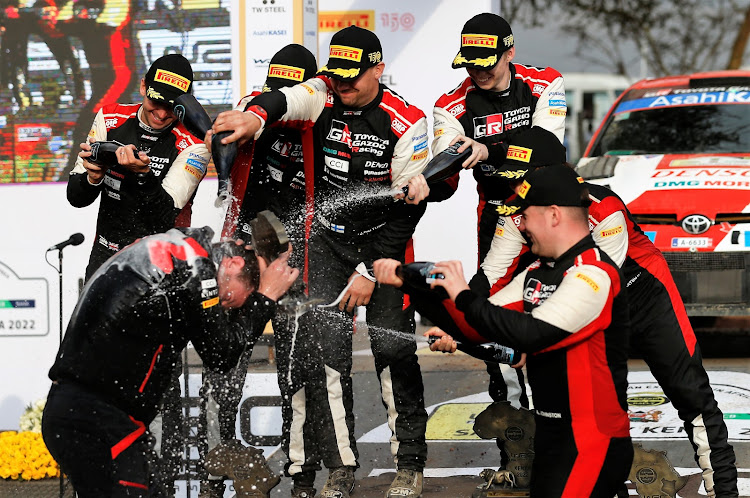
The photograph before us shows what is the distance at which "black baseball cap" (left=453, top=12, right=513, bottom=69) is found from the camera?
568 cm

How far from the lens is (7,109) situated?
890 centimetres

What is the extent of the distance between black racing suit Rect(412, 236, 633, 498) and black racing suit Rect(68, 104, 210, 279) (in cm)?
213

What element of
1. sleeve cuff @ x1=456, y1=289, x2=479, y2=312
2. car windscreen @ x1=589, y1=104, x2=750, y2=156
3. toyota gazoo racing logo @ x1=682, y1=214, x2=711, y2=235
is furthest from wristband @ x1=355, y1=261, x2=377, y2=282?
car windscreen @ x1=589, y1=104, x2=750, y2=156

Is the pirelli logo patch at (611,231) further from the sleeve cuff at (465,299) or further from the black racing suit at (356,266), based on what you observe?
the sleeve cuff at (465,299)

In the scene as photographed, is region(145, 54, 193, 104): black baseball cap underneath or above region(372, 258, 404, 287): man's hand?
above

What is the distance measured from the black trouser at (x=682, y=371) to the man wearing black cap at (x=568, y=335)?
114 cm

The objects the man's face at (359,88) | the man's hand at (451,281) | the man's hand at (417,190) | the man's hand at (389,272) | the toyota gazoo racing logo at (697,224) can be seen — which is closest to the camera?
the man's hand at (451,281)

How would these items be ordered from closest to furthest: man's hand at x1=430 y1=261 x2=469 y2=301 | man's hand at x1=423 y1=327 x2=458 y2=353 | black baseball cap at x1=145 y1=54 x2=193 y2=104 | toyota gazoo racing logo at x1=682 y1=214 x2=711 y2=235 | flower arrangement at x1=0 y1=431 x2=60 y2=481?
man's hand at x1=430 y1=261 x2=469 y2=301 → man's hand at x1=423 y1=327 x2=458 y2=353 → black baseball cap at x1=145 y1=54 x2=193 y2=104 → flower arrangement at x1=0 y1=431 x2=60 y2=481 → toyota gazoo racing logo at x1=682 y1=214 x2=711 y2=235

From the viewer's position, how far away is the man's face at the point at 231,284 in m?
4.32

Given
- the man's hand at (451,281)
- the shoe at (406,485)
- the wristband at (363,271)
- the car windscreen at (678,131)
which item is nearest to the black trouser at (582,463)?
the man's hand at (451,281)

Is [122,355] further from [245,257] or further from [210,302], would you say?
[245,257]

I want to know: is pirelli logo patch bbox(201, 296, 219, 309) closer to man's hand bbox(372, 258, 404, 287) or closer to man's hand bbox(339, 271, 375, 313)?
man's hand bbox(372, 258, 404, 287)

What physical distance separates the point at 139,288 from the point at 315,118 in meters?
1.99

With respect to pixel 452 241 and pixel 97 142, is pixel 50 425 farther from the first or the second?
pixel 452 241
